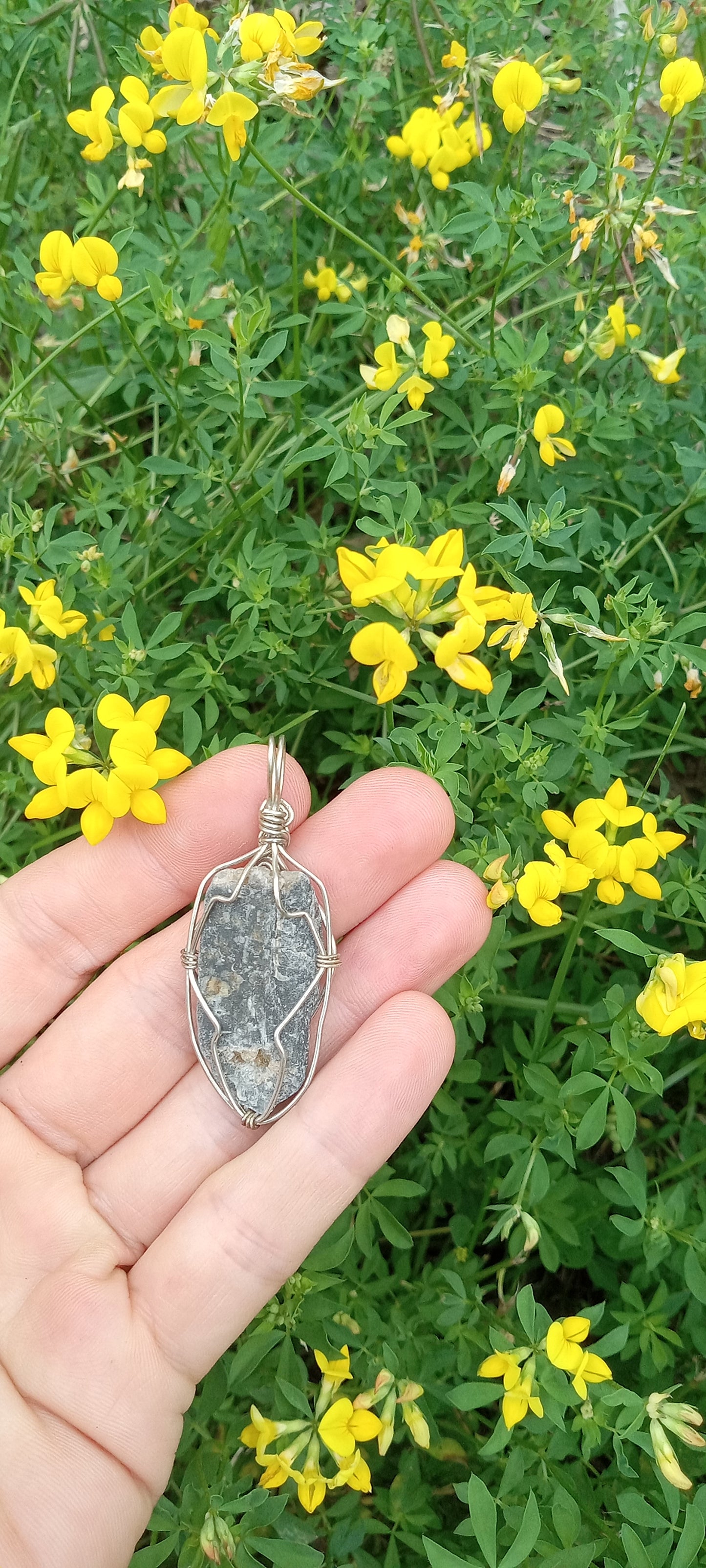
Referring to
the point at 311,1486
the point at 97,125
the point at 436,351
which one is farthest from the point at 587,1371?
the point at 97,125

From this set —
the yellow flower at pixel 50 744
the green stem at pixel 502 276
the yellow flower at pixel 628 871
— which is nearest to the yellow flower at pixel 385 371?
the green stem at pixel 502 276

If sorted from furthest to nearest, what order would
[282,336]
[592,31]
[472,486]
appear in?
1. [592,31]
2. [472,486]
3. [282,336]

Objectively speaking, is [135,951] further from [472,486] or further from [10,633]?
[472,486]

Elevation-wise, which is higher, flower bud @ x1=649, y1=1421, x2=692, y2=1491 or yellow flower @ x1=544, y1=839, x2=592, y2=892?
yellow flower @ x1=544, y1=839, x2=592, y2=892

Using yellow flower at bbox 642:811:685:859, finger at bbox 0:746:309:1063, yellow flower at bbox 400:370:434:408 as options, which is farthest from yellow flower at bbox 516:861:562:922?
yellow flower at bbox 400:370:434:408

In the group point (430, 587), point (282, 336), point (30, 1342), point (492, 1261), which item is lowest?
point (492, 1261)

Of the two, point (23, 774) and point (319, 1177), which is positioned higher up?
point (23, 774)

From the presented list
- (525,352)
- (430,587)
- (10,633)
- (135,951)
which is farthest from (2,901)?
(525,352)

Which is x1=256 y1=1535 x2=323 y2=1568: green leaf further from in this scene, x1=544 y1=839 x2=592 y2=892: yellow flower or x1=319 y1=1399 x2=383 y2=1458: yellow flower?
x1=544 y1=839 x2=592 y2=892: yellow flower

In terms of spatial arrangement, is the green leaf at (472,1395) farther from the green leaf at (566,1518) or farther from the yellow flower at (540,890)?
the yellow flower at (540,890)
